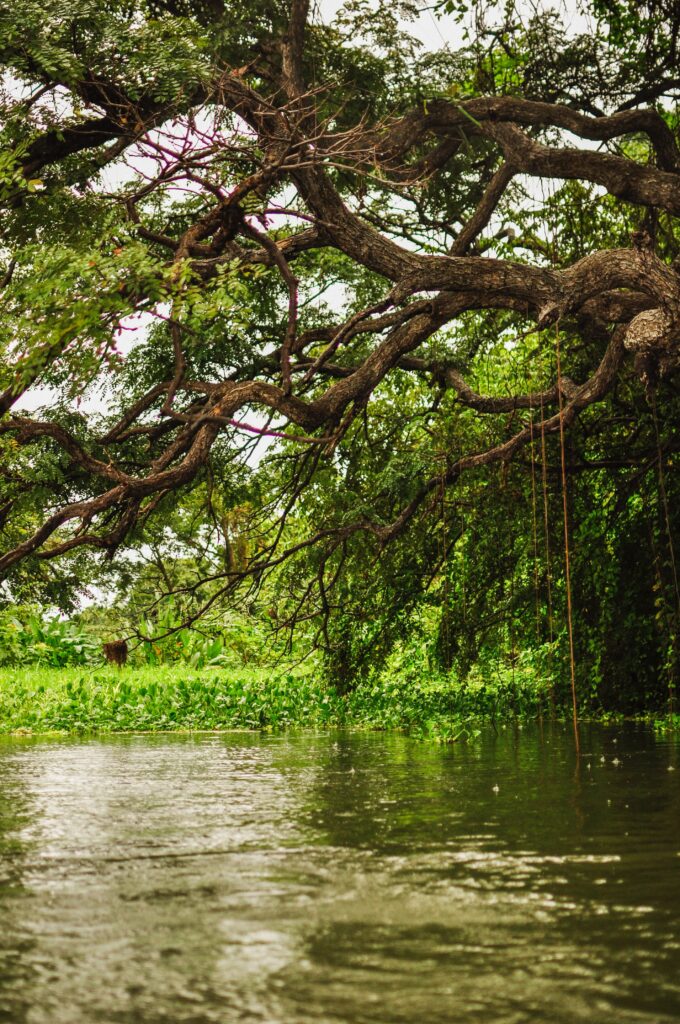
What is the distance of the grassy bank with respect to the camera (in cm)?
1351

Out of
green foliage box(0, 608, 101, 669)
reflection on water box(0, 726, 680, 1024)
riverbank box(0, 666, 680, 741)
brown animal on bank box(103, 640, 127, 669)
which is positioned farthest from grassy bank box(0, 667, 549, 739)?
reflection on water box(0, 726, 680, 1024)

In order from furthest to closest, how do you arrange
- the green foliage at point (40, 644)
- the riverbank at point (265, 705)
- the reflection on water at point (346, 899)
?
the green foliage at point (40, 644) → the riverbank at point (265, 705) → the reflection on water at point (346, 899)

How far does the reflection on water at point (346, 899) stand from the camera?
9.61 ft

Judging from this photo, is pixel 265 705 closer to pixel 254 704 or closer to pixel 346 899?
pixel 254 704

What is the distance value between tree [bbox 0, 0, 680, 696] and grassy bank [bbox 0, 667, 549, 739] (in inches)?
36.2

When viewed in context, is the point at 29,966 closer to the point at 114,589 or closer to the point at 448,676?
the point at 448,676

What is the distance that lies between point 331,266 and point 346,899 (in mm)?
10488

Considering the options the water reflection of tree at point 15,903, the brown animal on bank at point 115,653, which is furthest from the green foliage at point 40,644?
the water reflection of tree at point 15,903

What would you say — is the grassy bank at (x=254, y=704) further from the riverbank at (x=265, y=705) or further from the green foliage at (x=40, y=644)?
the green foliage at (x=40, y=644)

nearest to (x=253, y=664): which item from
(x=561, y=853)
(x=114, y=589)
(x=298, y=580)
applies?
(x=114, y=589)

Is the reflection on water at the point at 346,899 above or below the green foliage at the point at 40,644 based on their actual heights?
below

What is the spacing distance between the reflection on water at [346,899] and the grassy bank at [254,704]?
4.88m

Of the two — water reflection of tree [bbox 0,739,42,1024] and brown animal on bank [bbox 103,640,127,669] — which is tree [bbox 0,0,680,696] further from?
brown animal on bank [bbox 103,640,127,669]

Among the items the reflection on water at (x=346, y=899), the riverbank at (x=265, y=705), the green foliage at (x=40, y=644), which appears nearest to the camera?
the reflection on water at (x=346, y=899)
